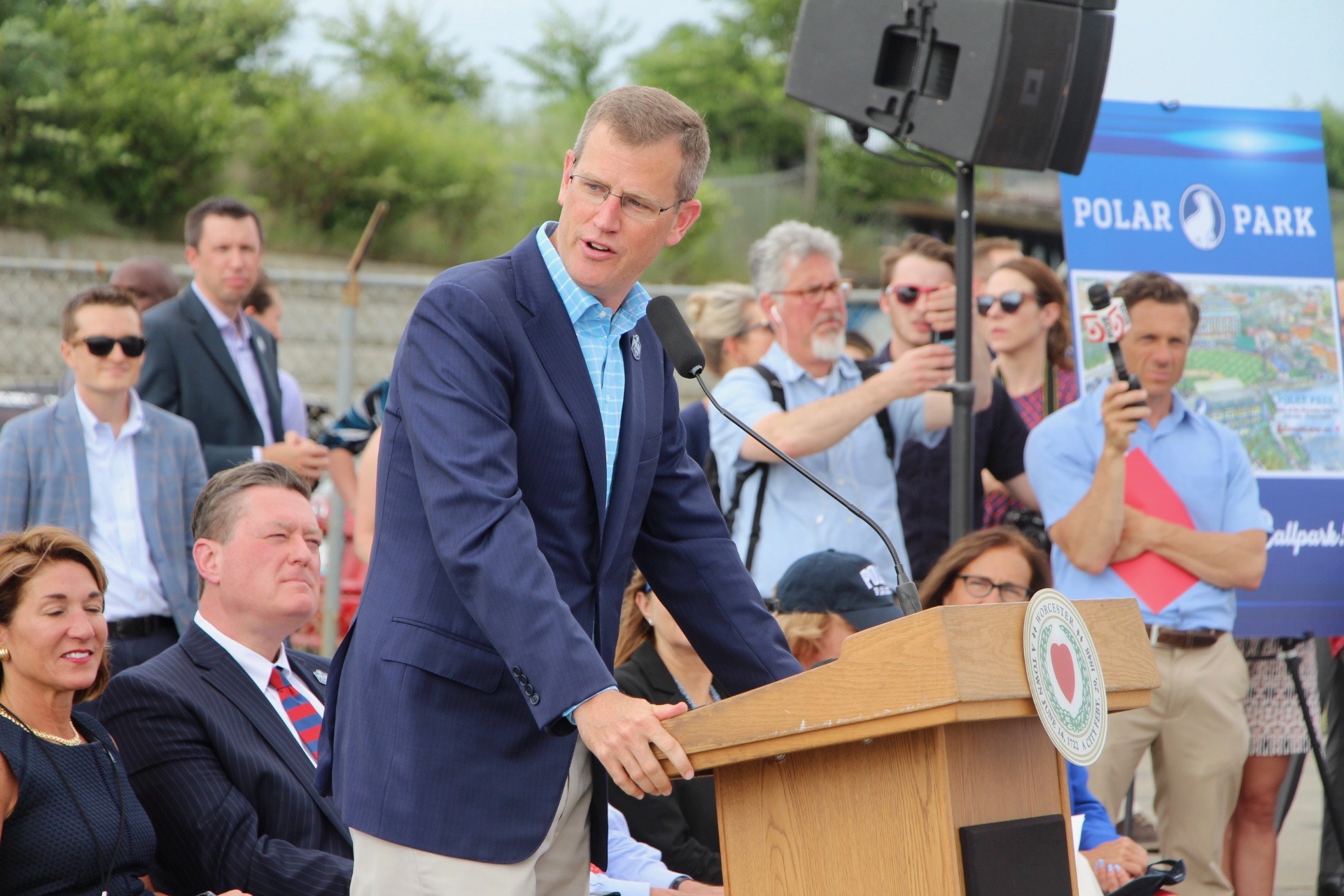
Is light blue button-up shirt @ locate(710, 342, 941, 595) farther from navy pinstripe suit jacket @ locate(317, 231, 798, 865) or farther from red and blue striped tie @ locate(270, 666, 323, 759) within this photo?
navy pinstripe suit jacket @ locate(317, 231, 798, 865)

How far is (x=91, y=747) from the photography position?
2.55 metres

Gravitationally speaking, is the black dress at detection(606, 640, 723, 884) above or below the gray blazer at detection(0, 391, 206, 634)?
below

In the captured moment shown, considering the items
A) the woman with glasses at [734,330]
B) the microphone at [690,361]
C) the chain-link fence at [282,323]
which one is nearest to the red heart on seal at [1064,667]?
the microphone at [690,361]

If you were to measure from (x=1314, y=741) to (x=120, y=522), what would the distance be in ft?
11.9

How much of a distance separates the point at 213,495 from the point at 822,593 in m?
1.42

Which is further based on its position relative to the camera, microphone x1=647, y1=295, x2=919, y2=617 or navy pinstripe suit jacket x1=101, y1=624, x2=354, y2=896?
navy pinstripe suit jacket x1=101, y1=624, x2=354, y2=896

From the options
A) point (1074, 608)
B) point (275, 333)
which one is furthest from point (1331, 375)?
point (275, 333)

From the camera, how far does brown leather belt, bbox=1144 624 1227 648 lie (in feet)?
12.8

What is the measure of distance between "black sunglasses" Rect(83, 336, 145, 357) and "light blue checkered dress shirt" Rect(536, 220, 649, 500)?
2.52 meters

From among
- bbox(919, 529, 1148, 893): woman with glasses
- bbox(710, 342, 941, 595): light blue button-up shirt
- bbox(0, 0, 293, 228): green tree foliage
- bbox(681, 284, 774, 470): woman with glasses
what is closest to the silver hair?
bbox(710, 342, 941, 595): light blue button-up shirt

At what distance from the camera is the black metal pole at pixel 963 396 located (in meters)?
3.81

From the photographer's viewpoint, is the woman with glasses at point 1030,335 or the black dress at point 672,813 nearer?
the black dress at point 672,813

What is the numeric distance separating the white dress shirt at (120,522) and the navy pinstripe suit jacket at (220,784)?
128 centimetres

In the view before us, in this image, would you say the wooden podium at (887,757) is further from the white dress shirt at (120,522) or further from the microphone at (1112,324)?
the white dress shirt at (120,522)
